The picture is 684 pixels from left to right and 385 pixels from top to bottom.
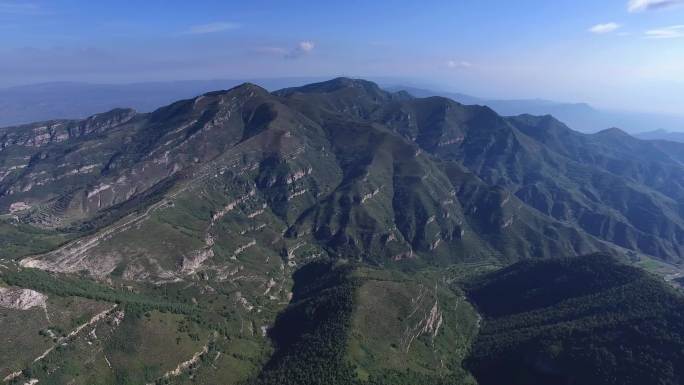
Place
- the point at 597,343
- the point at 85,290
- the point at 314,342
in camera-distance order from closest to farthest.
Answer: the point at 597,343, the point at 314,342, the point at 85,290

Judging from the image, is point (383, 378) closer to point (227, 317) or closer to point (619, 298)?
point (227, 317)

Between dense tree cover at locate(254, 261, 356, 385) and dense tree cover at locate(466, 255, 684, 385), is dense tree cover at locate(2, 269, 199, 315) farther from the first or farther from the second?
dense tree cover at locate(466, 255, 684, 385)

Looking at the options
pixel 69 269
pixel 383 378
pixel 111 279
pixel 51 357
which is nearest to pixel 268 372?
pixel 383 378

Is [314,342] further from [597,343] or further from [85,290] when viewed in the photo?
[597,343]

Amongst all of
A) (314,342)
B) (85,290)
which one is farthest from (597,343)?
(85,290)

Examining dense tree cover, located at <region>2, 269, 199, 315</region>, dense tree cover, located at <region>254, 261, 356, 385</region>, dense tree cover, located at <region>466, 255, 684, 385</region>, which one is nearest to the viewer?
dense tree cover, located at <region>466, 255, 684, 385</region>

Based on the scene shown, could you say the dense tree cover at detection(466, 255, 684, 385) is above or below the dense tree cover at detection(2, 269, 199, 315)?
below

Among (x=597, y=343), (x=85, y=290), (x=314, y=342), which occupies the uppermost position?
(x=85, y=290)

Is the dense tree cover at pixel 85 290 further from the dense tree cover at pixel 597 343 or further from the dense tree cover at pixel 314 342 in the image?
the dense tree cover at pixel 597 343

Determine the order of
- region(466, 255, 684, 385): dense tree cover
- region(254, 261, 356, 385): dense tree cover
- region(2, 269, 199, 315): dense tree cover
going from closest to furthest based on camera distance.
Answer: region(466, 255, 684, 385): dense tree cover < region(254, 261, 356, 385): dense tree cover < region(2, 269, 199, 315): dense tree cover

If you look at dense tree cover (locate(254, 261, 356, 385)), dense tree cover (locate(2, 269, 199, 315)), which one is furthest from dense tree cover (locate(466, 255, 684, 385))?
dense tree cover (locate(2, 269, 199, 315))

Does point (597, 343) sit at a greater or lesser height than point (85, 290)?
lesser
